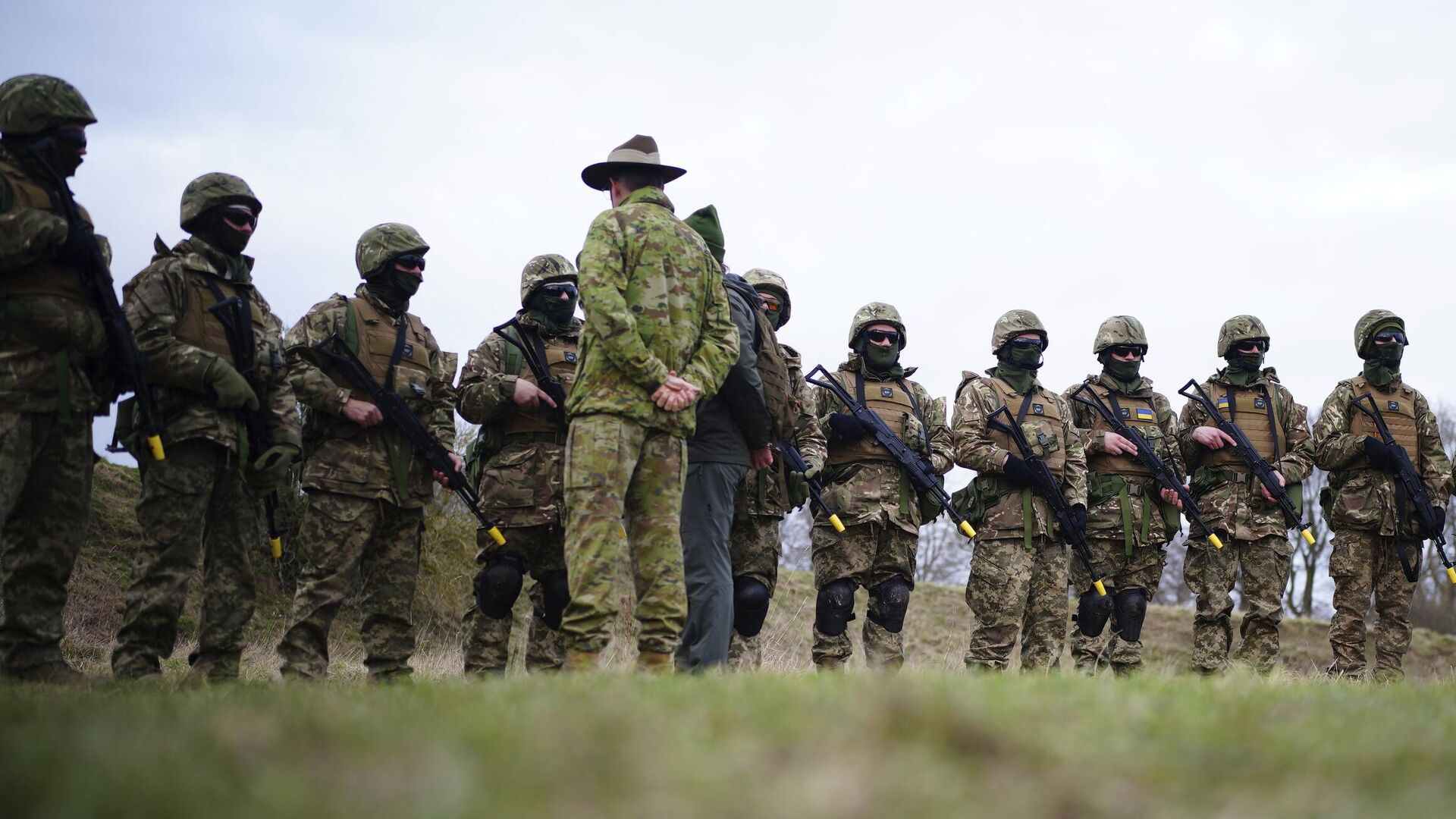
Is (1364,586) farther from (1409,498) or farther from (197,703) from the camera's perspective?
(197,703)

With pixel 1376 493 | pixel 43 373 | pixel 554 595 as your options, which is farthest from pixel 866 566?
pixel 43 373

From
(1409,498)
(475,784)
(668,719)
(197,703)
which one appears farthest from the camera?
(1409,498)

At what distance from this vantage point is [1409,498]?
32.7 feet

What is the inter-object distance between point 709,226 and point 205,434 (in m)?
2.90

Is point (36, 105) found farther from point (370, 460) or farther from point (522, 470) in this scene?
point (522, 470)

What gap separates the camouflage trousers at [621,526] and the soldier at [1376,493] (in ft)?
22.9

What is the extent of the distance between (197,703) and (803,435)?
16.6 feet

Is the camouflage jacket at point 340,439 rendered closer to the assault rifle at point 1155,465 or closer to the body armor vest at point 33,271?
the body armor vest at point 33,271

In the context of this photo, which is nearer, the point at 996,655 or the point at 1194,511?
the point at 996,655

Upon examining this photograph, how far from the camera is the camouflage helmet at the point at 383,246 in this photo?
7.11 metres

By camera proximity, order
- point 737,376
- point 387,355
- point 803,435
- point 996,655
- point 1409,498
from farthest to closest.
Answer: point 1409,498 < point 996,655 < point 803,435 < point 387,355 < point 737,376

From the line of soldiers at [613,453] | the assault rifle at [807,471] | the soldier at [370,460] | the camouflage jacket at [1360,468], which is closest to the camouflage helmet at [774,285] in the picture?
the line of soldiers at [613,453]

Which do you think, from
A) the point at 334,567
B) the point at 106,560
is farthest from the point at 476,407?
the point at 106,560

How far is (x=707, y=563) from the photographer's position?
604 centimetres
